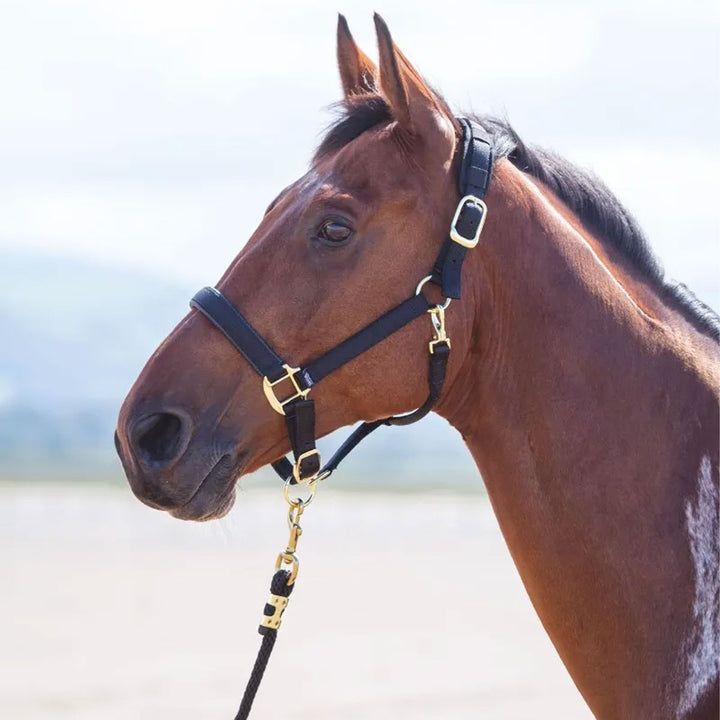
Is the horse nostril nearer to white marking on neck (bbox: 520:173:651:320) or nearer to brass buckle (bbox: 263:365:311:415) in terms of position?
brass buckle (bbox: 263:365:311:415)

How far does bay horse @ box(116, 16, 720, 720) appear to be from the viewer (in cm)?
319

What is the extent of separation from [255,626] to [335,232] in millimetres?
10592

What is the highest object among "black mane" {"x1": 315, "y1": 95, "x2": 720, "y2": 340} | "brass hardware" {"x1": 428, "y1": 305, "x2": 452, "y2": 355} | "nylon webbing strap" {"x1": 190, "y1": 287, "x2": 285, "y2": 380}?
"black mane" {"x1": 315, "y1": 95, "x2": 720, "y2": 340}

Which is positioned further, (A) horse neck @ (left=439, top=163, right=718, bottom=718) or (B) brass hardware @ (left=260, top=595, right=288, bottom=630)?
(B) brass hardware @ (left=260, top=595, right=288, bottom=630)

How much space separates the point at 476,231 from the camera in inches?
132

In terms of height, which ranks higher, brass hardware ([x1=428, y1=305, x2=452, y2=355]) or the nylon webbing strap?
brass hardware ([x1=428, y1=305, x2=452, y2=355])

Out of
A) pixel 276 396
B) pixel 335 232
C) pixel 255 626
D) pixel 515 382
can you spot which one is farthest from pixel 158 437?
pixel 255 626

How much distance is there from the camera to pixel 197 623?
1336cm

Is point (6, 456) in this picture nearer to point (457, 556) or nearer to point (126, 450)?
point (457, 556)

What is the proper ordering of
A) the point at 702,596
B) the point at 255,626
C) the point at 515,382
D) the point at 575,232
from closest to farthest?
the point at 702,596, the point at 515,382, the point at 575,232, the point at 255,626

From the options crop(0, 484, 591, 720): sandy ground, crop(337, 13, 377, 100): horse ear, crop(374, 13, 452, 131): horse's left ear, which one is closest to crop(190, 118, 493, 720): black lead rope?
crop(374, 13, 452, 131): horse's left ear

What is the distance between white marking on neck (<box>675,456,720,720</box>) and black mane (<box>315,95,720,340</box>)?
0.58 metres

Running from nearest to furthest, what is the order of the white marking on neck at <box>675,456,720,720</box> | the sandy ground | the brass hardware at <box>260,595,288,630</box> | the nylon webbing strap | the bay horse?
the white marking on neck at <box>675,456,720,720</box> < the bay horse < the nylon webbing strap < the brass hardware at <box>260,595,288,630</box> < the sandy ground

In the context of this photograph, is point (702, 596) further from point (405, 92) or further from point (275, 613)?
point (405, 92)
